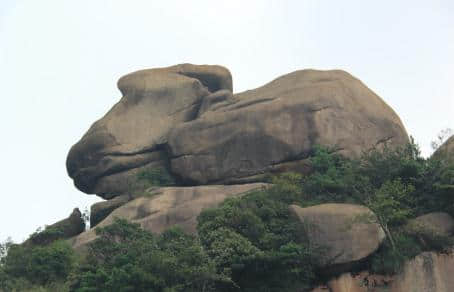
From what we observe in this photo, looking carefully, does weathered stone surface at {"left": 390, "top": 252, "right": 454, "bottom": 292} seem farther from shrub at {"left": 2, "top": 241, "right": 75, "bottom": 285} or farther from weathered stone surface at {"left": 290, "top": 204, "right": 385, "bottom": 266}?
shrub at {"left": 2, "top": 241, "right": 75, "bottom": 285}

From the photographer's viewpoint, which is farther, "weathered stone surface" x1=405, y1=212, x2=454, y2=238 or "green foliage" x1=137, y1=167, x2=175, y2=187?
"green foliage" x1=137, y1=167, x2=175, y2=187

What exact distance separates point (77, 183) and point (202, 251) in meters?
17.7

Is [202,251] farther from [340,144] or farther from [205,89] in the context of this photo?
[205,89]

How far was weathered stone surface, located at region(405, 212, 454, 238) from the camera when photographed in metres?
31.4

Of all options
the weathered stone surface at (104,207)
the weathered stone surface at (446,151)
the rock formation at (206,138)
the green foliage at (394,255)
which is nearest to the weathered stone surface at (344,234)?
the green foliage at (394,255)

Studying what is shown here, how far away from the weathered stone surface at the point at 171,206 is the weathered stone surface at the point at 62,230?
2082 mm

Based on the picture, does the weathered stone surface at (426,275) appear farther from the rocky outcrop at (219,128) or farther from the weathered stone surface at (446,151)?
the rocky outcrop at (219,128)

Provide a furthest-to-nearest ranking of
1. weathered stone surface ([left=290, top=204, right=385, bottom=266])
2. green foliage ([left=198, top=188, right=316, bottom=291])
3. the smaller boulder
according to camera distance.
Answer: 1. the smaller boulder
2. weathered stone surface ([left=290, top=204, right=385, bottom=266])
3. green foliage ([left=198, top=188, right=316, bottom=291])

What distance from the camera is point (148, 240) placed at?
32844 millimetres

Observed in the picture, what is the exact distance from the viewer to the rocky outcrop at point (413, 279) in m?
30.5

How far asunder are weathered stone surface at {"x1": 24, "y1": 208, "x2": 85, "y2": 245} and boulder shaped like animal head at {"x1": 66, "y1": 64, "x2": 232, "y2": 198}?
2425 millimetres

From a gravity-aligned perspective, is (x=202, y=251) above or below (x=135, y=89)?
below

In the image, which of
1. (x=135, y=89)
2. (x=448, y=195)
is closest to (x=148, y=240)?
(x=448, y=195)

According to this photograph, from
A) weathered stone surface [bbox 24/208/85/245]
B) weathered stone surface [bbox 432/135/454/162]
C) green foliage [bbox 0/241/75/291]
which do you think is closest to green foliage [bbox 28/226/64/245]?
weathered stone surface [bbox 24/208/85/245]
